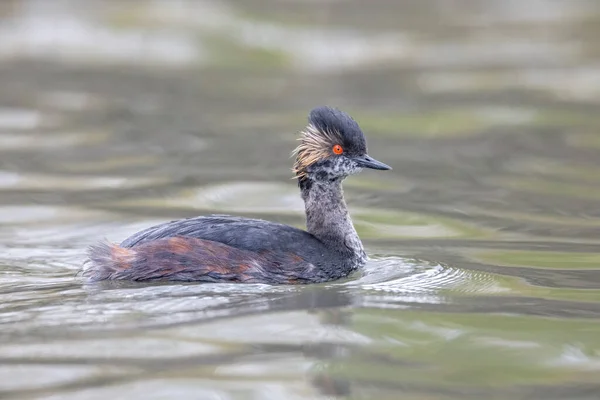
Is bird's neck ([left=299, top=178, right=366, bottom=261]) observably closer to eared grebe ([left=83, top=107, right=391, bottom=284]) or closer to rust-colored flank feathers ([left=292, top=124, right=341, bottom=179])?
eared grebe ([left=83, top=107, right=391, bottom=284])

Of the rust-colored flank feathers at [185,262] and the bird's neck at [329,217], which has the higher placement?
the bird's neck at [329,217]

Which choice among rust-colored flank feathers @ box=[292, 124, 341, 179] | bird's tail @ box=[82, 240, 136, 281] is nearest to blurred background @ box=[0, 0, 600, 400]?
bird's tail @ box=[82, 240, 136, 281]

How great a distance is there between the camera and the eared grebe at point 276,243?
766 cm

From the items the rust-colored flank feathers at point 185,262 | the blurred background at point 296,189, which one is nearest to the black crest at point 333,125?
the blurred background at point 296,189

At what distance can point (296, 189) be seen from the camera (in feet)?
37.1

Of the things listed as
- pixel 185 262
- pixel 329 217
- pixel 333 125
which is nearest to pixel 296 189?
pixel 329 217

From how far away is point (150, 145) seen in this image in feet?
43.7

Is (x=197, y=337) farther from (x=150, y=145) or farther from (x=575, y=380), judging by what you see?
(x=150, y=145)

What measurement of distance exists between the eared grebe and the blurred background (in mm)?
206

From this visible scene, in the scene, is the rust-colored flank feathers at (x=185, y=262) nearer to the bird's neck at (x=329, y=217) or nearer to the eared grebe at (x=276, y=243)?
the eared grebe at (x=276, y=243)

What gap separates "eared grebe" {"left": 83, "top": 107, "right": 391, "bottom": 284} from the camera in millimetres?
7664

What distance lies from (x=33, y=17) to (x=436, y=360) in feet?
48.0

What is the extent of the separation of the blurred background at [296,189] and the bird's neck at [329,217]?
262mm

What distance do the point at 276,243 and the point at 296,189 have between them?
11.3ft
